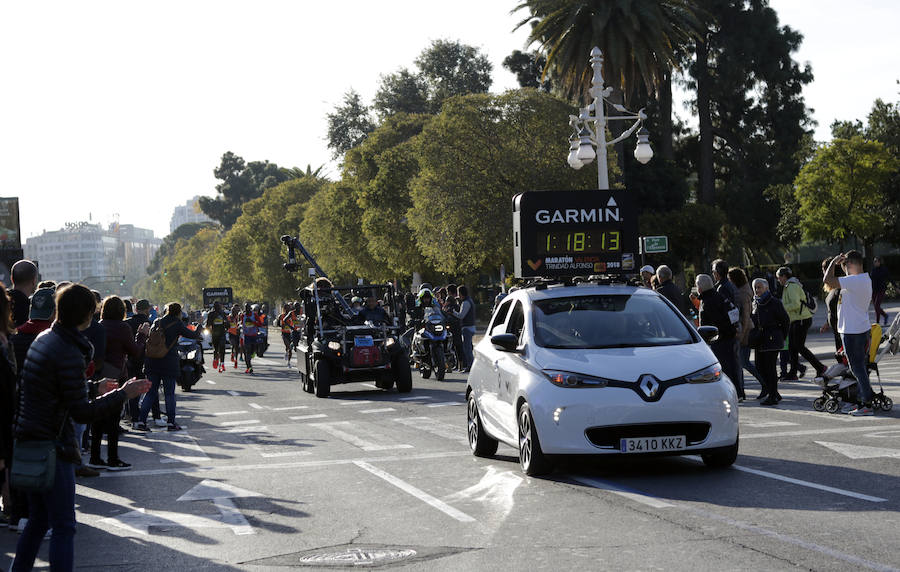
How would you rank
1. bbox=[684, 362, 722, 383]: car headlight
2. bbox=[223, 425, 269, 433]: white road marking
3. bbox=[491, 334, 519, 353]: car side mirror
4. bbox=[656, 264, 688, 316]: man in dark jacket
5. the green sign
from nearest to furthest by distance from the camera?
bbox=[684, 362, 722, 383]: car headlight
bbox=[491, 334, 519, 353]: car side mirror
bbox=[223, 425, 269, 433]: white road marking
bbox=[656, 264, 688, 316]: man in dark jacket
the green sign

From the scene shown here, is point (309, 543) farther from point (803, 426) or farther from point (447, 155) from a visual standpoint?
point (447, 155)

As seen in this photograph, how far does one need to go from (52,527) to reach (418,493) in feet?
13.4

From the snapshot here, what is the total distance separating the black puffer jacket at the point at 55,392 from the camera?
5773 millimetres

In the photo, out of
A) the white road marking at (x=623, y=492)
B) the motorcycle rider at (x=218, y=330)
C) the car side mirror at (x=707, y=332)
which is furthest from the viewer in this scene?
the motorcycle rider at (x=218, y=330)

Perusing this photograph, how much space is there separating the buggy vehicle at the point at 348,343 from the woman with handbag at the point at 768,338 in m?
7.03

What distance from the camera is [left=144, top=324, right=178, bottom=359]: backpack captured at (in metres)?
15.4

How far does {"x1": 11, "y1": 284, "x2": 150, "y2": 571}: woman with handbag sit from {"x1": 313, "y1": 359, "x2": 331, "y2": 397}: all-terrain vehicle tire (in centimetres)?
1462

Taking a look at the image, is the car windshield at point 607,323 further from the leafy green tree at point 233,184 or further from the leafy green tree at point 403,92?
the leafy green tree at point 233,184

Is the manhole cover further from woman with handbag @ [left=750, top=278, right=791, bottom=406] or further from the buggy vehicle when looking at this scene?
the buggy vehicle

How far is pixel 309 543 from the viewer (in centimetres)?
756

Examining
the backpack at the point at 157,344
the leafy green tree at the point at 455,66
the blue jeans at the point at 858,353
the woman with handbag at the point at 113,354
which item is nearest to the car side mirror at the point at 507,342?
the woman with handbag at the point at 113,354

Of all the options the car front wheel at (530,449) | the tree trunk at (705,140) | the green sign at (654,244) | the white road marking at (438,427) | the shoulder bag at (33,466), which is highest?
the tree trunk at (705,140)

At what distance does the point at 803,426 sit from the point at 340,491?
19.0ft

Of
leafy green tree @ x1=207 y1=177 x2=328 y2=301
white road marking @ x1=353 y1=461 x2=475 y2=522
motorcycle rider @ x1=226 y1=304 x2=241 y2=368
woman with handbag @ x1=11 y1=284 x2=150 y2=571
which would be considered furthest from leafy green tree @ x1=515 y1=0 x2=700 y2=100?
leafy green tree @ x1=207 y1=177 x2=328 y2=301
